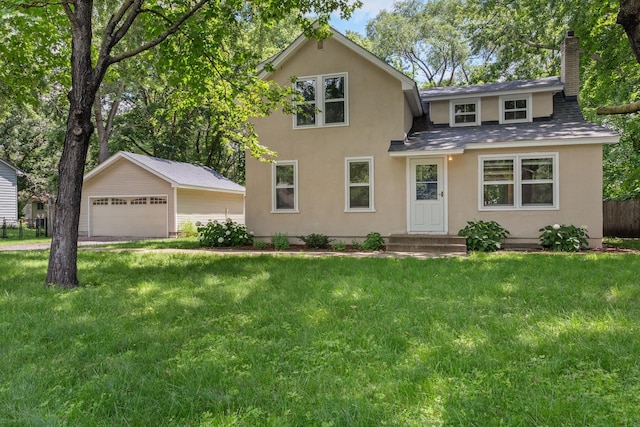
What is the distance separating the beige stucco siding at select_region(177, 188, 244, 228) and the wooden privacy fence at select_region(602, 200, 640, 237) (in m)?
17.3

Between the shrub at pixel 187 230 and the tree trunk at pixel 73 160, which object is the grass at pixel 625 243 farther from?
the shrub at pixel 187 230

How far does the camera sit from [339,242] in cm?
1189

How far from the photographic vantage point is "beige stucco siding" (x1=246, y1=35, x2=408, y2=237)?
38.1ft

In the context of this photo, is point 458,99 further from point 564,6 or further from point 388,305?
point 388,305

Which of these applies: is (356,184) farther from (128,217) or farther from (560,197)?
(128,217)

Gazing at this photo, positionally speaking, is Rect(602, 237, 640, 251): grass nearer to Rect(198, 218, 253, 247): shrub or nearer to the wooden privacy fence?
the wooden privacy fence

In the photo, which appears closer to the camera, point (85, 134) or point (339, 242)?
point (85, 134)

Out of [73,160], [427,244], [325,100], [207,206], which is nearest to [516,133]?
[427,244]

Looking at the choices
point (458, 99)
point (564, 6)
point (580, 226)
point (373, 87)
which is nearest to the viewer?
point (580, 226)

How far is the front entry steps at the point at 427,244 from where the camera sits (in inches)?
397

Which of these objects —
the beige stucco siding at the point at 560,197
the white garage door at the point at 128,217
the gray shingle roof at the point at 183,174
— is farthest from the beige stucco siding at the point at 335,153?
the white garage door at the point at 128,217

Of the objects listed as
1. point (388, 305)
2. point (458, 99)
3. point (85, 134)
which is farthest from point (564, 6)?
point (85, 134)

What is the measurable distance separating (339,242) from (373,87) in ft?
15.5

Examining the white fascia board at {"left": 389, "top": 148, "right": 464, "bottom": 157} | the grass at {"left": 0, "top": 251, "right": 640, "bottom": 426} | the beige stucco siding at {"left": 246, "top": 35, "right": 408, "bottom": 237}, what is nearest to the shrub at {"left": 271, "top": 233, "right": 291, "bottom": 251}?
the beige stucco siding at {"left": 246, "top": 35, "right": 408, "bottom": 237}
